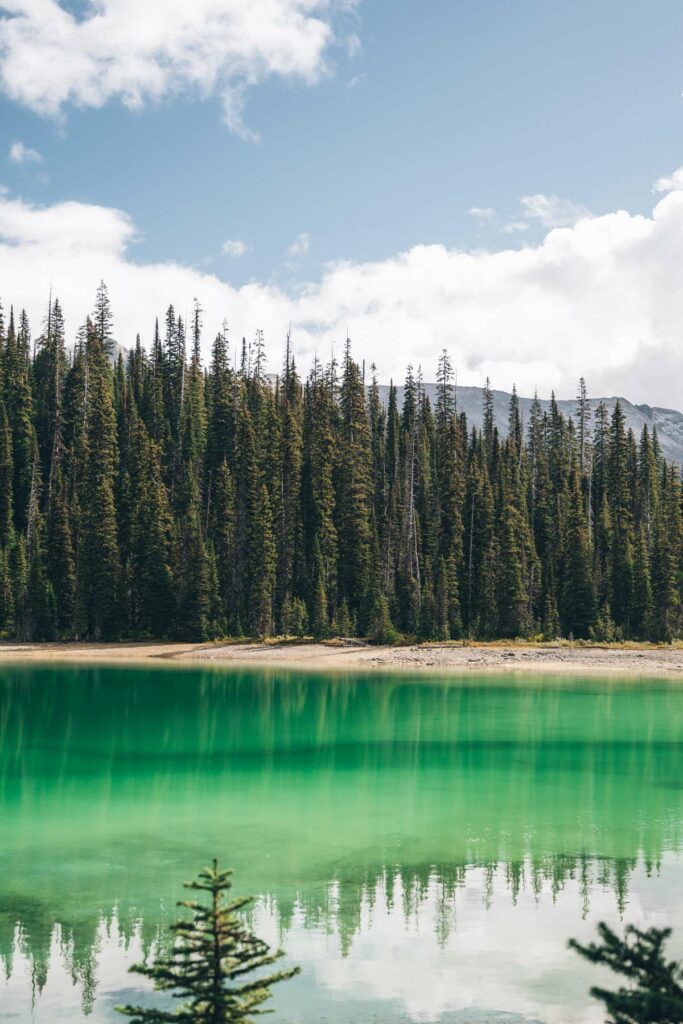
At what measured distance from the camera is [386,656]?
72.2 meters

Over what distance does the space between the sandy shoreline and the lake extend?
2481 cm

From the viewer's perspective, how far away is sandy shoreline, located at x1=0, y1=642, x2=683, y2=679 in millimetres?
66000

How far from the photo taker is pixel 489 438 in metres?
114

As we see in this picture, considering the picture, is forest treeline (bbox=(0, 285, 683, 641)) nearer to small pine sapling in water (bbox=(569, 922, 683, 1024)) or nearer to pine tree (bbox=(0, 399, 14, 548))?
pine tree (bbox=(0, 399, 14, 548))

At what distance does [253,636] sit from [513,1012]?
→ 70.1 metres

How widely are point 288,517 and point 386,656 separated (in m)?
22.9

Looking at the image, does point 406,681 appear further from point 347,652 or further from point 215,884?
point 215,884

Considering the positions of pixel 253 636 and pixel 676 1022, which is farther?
pixel 253 636

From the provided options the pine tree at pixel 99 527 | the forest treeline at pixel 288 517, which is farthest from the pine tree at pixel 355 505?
the pine tree at pixel 99 527

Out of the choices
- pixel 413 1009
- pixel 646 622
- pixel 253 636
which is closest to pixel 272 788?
pixel 413 1009

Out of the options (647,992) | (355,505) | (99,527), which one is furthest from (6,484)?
(647,992)

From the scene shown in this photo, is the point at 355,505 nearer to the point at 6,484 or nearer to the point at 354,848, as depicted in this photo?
→ the point at 6,484

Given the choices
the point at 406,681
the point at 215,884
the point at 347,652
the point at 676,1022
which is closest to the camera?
the point at 676,1022

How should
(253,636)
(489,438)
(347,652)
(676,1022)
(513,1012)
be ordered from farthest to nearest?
1. (489,438)
2. (253,636)
3. (347,652)
4. (513,1012)
5. (676,1022)
